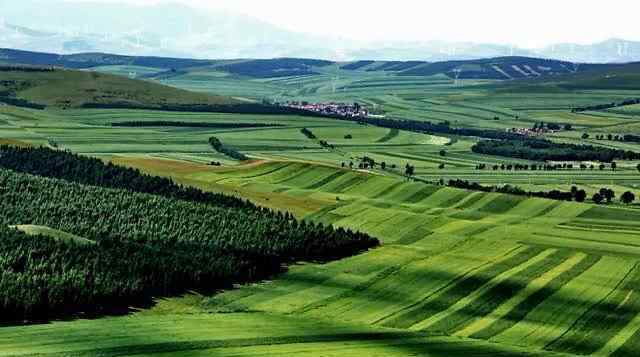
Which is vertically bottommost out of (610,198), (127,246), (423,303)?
(423,303)

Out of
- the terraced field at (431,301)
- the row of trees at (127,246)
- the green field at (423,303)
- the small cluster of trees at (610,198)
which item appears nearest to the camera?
the green field at (423,303)

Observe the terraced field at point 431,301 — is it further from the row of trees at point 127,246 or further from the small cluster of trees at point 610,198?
the small cluster of trees at point 610,198

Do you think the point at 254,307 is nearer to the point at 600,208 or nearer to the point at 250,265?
the point at 250,265

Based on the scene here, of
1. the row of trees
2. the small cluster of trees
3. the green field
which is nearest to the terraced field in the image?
the green field

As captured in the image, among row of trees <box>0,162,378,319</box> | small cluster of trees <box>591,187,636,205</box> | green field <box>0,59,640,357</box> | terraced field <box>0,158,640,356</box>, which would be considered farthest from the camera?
small cluster of trees <box>591,187,636,205</box>

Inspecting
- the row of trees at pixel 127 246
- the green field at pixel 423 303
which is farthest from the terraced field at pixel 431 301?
the row of trees at pixel 127 246

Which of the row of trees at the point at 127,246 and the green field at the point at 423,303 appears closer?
the green field at the point at 423,303

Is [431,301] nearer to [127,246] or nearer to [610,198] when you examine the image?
[127,246]

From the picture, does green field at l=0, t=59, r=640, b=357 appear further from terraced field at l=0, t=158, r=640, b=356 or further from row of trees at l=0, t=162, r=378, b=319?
row of trees at l=0, t=162, r=378, b=319

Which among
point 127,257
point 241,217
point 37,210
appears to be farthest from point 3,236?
point 241,217

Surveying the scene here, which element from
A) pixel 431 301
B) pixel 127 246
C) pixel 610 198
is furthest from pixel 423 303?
pixel 610 198
